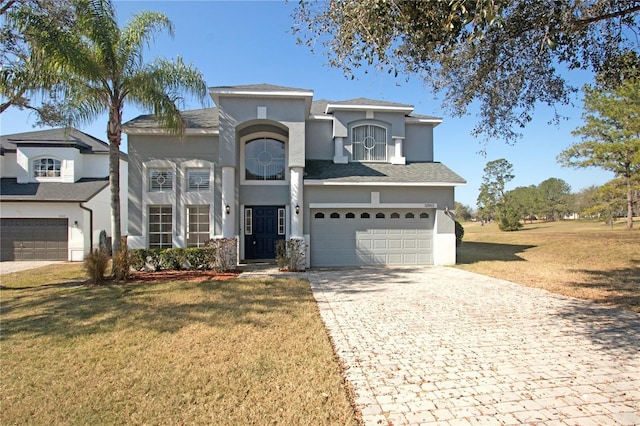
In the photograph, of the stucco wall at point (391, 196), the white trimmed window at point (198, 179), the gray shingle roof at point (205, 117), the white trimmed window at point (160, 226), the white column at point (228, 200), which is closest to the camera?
the white column at point (228, 200)

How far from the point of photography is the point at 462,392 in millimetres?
3861

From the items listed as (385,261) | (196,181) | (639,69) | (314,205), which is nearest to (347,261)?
(385,261)

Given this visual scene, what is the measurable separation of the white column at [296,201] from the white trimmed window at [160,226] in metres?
5.42

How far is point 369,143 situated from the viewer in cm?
1539

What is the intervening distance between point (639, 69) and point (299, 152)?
9.96 meters

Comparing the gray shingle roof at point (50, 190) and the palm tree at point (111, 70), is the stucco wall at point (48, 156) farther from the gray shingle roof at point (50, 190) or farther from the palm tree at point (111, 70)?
the palm tree at point (111, 70)

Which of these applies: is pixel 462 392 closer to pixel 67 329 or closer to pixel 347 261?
pixel 67 329

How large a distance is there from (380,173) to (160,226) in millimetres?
9851

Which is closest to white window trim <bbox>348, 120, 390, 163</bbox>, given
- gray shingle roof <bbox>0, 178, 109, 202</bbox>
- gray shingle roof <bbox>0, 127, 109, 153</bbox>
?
gray shingle roof <bbox>0, 178, 109, 202</bbox>

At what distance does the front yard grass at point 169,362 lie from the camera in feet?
11.5

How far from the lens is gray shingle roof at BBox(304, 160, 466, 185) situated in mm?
13719

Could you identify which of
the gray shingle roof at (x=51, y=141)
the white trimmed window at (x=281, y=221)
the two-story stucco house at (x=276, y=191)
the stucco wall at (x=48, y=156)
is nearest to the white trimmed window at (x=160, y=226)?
the two-story stucco house at (x=276, y=191)

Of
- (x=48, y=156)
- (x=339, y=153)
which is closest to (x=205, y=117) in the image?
(x=339, y=153)

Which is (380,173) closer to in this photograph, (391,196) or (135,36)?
(391,196)
